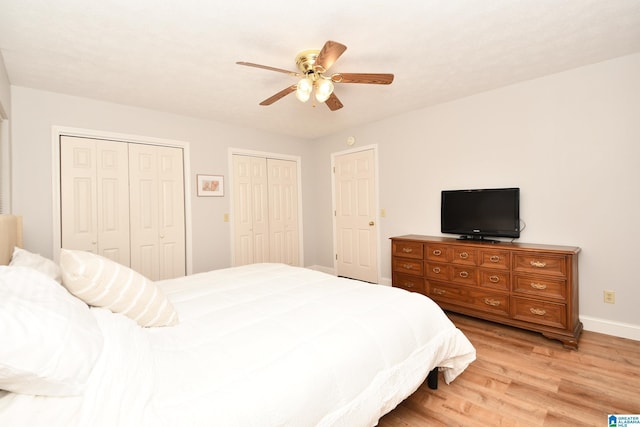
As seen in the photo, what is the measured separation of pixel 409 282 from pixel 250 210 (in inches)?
99.6

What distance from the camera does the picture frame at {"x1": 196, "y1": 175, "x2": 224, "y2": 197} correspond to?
400 centimetres

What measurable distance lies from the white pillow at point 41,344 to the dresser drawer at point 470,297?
123 inches

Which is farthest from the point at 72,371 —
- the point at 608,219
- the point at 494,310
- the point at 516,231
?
the point at 608,219

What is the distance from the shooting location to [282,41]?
218 centimetres

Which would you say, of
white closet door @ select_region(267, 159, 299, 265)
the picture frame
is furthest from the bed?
white closet door @ select_region(267, 159, 299, 265)

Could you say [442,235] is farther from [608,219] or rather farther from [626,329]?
[626,329]

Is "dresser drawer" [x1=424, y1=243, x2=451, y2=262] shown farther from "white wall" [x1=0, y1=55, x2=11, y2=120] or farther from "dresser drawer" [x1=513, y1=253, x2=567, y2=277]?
"white wall" [x1=0, y1=55, x2=11, y2=120]

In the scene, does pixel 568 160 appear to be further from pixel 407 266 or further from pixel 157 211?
pixel 157 211

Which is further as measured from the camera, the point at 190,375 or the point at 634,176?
the point at 634,176

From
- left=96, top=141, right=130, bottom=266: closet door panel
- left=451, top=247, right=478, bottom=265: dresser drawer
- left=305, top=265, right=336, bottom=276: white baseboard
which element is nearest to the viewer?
left=451, top=247, right=478, bottom=265: dresser drawer

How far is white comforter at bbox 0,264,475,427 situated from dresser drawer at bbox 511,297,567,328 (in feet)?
3.88

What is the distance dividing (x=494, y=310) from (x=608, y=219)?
1.29 meters

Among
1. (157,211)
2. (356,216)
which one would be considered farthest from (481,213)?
(157,211)

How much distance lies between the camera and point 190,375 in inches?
41.9
